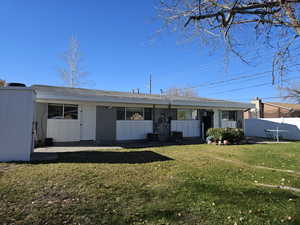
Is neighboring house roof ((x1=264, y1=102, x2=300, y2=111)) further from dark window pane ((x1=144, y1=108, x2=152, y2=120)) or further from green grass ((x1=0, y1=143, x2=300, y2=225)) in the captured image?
green grass ((x1=0, y1=143, x2=300, y2=225))

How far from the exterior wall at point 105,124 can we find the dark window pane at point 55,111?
1.99 m

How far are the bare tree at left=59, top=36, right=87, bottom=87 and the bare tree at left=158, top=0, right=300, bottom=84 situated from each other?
18.4 metres

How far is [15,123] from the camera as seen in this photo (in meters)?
5.59

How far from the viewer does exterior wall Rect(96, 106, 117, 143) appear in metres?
10.4

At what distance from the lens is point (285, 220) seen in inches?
93.4

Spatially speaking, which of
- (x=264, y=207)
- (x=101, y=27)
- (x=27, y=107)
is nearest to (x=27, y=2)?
(x=101, y=27)

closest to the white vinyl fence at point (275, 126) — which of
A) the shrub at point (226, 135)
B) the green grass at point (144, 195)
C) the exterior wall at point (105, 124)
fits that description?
the shrub at point (226, 135)

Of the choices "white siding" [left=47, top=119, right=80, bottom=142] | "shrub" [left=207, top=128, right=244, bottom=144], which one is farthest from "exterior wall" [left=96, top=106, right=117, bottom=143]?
"shrub" [left=207, top=128, right=244, bottom=144]

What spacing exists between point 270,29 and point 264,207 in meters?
3.77

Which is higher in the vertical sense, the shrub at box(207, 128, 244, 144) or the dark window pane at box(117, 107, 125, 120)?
the dark window pane at box(117, 107, 125, 120)

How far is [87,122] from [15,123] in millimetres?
4729

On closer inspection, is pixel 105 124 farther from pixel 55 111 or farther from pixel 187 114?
pixel 187 114

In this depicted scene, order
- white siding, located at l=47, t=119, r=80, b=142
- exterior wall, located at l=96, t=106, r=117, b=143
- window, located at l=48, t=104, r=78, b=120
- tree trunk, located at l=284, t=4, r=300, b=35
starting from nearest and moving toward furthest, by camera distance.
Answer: tree trunk, located at l=284, t=4, r=300, b=35 → white siding, located at l=47, t=119, r=80, b=142 → window, located at l=48, t=104, r=78, b=120 → exterior wall, located at l=96, t=106, r=117, b=143

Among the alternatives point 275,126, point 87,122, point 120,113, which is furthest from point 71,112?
point 275,126
